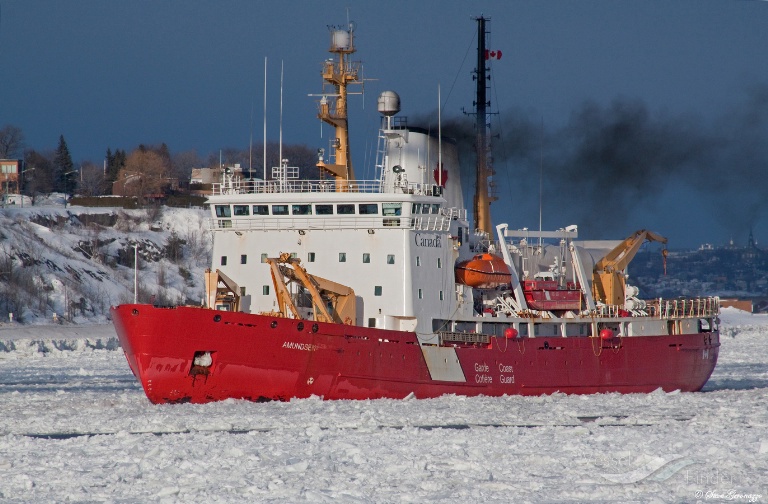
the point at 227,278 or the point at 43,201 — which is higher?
the point at 43,201

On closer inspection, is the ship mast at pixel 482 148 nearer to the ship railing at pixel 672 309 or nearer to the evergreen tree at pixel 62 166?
the ship railing at pixel 672 309

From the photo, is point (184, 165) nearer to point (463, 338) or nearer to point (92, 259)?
point (92, 259)

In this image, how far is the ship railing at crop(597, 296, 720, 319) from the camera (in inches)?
1361

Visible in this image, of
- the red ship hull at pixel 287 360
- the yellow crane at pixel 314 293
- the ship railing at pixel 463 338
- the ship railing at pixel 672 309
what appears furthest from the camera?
the ship railing at pixel 672 309

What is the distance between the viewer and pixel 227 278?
93.9 feet

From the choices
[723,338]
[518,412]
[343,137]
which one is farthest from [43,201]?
[518,412]

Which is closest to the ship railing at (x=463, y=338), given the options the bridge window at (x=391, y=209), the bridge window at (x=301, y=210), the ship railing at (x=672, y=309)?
the bridge window at (x=391, y=209)

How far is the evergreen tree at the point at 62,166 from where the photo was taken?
9719 centimetres

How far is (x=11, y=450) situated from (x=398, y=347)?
1050cm

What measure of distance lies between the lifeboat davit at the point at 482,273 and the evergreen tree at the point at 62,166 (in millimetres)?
72058

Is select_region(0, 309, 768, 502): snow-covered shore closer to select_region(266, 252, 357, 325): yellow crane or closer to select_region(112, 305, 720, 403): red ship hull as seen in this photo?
select_region(112, 305, 720, 403): red ship hull

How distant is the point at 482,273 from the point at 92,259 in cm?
4686

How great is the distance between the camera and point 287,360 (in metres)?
25.8

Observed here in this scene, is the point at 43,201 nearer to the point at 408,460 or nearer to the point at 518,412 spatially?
the point at 518,412
